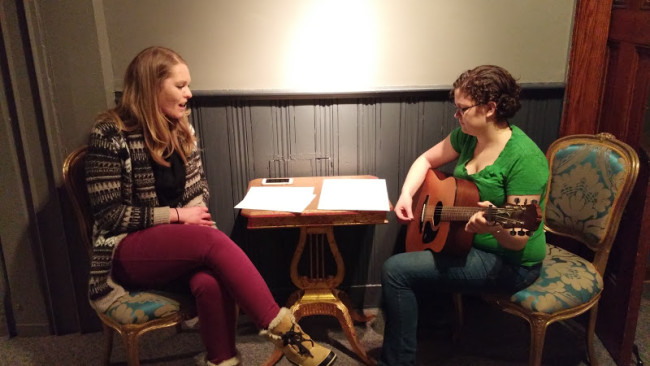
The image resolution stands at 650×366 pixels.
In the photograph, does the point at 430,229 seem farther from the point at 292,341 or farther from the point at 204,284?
the point at 204,284

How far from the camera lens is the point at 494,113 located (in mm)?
1663

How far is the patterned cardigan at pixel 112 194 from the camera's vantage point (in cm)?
157

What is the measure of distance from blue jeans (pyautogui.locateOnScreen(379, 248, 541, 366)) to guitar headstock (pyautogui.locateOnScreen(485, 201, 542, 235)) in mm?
236

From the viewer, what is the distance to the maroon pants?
1608 millimetres

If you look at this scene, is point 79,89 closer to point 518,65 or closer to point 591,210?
point 518,65

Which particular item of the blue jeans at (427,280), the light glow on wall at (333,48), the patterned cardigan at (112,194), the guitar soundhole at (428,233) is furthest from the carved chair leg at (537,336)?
the patterned cardigan at (112,194)

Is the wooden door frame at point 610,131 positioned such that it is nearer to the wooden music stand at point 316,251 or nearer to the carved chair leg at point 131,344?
the wooden music stand at point 316,251

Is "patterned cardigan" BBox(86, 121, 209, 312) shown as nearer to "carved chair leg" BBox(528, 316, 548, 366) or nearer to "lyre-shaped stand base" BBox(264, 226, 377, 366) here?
"lyre-shaped stand base" BBox(264, 226, 377, 366)

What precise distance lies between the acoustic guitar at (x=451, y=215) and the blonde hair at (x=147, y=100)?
92 centimetres

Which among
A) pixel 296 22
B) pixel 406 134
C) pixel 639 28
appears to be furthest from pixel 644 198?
pixel 296 22

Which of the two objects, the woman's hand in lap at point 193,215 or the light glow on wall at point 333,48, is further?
the light glow on wall at point 333,48

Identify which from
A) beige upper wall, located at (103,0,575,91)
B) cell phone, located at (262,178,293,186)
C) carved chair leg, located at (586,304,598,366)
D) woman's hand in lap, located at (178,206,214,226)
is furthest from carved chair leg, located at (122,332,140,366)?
carved chair leg, located at (586,304,598,366)

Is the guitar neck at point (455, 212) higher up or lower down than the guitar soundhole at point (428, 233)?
higher up

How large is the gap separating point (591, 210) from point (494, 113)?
0.53 meters
